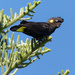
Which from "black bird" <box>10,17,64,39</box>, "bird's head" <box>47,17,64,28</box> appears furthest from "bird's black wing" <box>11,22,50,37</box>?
"bird's head" <box>47,17,64,28</box>

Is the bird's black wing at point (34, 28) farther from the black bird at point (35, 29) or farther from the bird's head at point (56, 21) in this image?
the bird's head at point (56, 21)

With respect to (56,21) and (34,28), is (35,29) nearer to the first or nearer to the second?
(34,28)

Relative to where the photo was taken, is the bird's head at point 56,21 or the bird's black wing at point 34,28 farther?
the bird's head at point 56,21

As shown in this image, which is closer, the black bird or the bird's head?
the black bird

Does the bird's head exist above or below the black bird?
above

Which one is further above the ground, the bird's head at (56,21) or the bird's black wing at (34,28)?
the bird's head at (56,21)

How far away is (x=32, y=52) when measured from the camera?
4.88 metres

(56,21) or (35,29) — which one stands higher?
(56,21)

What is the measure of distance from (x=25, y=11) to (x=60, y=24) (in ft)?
2.80

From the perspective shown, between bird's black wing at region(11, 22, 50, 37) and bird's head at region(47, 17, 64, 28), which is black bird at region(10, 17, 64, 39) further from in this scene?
bird's head at region(47, 17, 64, 28)

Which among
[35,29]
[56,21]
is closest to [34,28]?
[35,29]

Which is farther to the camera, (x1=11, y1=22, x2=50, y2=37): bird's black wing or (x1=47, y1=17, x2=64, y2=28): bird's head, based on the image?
(x1=47, y1=17, x2=64, y2=28): bird's head

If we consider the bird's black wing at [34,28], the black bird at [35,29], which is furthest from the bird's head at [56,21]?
the bird's black wing at [34,28]

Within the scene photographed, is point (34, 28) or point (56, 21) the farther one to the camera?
point (56, 21)
